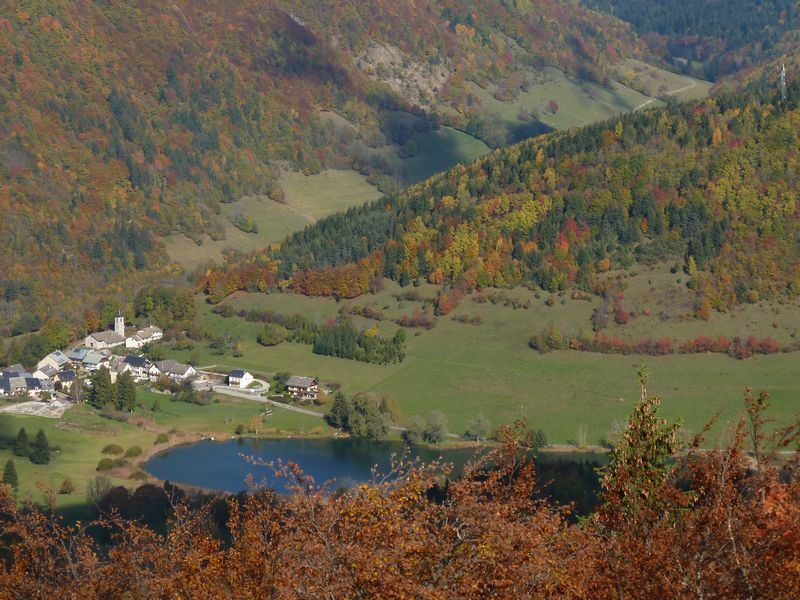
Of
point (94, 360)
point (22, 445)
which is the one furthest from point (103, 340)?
point (22, 445)

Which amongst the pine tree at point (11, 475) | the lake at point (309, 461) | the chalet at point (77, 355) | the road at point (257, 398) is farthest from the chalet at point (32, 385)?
the pine tree at point (11, 475)

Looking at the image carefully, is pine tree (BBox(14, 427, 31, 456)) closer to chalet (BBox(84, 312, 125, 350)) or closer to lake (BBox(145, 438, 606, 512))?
lake (BBox(145, 438, 606, 512))

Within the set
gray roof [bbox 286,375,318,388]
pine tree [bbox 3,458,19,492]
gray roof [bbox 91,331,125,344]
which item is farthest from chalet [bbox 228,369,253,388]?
pine tree [bbox 3,458,19,492]

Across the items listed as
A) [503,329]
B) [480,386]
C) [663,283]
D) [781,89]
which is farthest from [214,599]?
[781,89]

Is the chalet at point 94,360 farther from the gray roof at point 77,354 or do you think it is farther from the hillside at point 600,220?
the hillside at point 600,220

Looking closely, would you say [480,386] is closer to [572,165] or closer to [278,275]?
[278,275]

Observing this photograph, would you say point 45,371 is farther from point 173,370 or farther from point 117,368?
point 173,370
